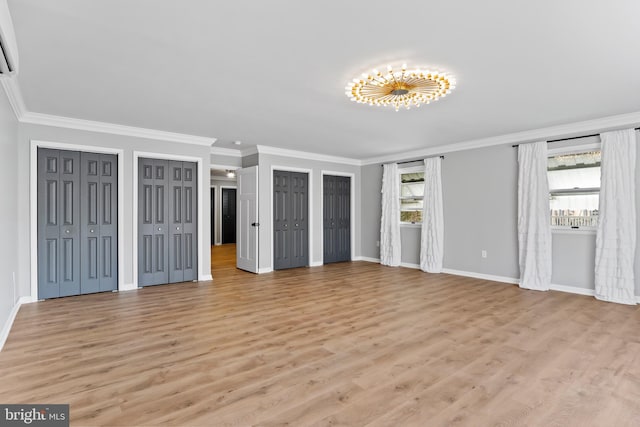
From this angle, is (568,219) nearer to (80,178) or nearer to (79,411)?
(79,411)

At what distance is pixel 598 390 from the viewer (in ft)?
7.64

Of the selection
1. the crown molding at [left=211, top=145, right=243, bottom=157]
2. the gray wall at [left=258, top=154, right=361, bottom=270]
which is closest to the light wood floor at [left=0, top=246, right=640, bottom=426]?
the gray wall at [left=258, top=154, right=361, bottom=270]

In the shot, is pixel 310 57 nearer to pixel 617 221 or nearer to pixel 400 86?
pixel 400 86

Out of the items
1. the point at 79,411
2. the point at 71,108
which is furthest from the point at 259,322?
the point at 71,108

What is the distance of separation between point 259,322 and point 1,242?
2547 millimetres

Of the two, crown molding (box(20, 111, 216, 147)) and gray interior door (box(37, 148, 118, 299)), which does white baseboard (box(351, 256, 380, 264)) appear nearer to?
crown molding (box(20, 111, 216, 147))

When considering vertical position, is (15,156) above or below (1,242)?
above

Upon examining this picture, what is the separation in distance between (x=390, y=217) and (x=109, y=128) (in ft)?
18.3

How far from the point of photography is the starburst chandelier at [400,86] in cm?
311

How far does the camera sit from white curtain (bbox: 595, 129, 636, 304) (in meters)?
4.54

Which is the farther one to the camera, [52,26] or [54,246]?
[54,246]

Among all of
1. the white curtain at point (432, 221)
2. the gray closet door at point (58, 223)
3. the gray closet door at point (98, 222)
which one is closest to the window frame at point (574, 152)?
the white curtain at point (432, 221)

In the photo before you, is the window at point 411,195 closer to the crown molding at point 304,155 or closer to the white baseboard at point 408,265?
the white baseboard at point 408,265

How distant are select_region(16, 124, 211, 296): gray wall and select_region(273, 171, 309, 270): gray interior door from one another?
153 cm
